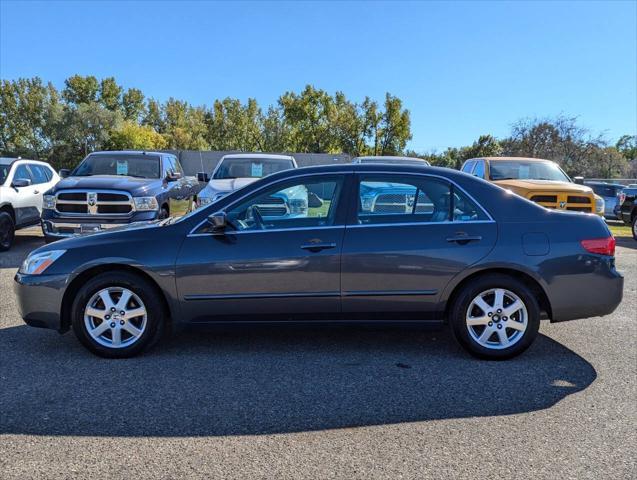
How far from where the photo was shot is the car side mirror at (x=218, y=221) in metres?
4.23

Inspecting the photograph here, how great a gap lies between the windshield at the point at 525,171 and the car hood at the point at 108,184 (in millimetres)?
6867

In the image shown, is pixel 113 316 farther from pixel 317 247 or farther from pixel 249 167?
pixel 249 167

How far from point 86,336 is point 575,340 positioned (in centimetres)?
450

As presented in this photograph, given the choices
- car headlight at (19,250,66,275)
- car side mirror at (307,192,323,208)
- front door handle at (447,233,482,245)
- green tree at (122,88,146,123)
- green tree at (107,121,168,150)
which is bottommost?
car headlight at (19,250,66,275)

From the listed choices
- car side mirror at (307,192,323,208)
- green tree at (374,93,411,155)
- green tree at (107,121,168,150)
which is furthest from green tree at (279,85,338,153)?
car side mirror at (307,192,323,208)

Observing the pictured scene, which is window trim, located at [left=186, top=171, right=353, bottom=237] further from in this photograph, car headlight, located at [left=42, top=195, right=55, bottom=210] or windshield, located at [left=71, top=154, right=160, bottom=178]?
windshield, located at [left=71, top=154, right=160, bottom=178]

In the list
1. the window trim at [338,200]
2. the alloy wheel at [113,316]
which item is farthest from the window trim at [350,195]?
the alloy wheel at [113,316]

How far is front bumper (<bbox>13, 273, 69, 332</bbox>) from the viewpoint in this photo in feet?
14.1

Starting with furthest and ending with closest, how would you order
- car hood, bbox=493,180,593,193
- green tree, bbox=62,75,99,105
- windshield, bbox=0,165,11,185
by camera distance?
green tree, bbox=62,75,99,105, windshield, bbox=0,165,11,185, car hood, bbox=493,180,593,193

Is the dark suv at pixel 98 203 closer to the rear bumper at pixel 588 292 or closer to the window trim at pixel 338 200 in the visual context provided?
the window trim at pixel 338 200

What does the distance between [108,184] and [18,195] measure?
2.76 m

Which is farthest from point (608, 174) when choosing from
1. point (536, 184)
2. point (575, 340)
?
point (575, 340)

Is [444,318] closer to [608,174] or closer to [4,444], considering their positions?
[4,444]

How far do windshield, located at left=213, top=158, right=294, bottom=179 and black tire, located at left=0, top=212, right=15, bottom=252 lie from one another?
3.96 meters
